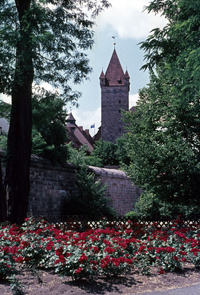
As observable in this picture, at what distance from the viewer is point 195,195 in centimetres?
1445

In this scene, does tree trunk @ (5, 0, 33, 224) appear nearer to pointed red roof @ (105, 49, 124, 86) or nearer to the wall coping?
the wall coping

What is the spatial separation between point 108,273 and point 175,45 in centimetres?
846

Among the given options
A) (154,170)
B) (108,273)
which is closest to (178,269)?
(108,273)

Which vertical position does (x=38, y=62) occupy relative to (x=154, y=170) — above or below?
above

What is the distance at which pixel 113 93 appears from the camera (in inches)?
2928

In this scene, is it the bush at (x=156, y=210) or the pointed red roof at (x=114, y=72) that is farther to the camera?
the pointed red roof at (x=114, y=72)

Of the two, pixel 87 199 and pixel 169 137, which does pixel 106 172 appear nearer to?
pixel 87 199

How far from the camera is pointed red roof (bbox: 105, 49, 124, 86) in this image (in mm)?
74725

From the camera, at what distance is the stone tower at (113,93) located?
71688 millimetres

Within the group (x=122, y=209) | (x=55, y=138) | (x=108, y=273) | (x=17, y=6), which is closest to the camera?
(x=108, y=273)

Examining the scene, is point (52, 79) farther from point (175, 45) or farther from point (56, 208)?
point (56, 208)

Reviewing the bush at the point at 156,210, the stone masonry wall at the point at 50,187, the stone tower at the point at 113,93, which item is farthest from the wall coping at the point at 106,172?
the stone tower at the point at 113,93

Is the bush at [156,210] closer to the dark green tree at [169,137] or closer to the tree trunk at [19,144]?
the dark green tree at [169,137]

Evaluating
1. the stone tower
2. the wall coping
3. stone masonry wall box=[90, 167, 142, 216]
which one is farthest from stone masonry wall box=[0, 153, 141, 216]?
the stone tower
